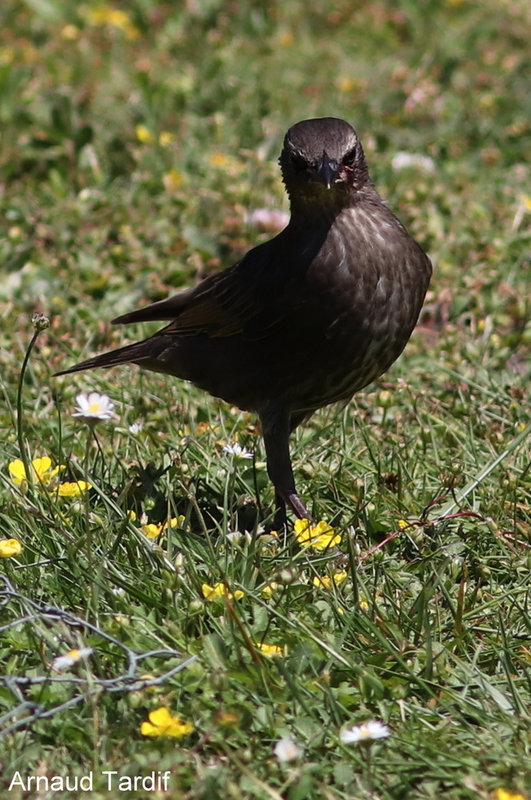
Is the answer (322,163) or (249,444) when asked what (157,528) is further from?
(322,163)

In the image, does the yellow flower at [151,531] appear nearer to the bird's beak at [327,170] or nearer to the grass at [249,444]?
the grass at [249,444]

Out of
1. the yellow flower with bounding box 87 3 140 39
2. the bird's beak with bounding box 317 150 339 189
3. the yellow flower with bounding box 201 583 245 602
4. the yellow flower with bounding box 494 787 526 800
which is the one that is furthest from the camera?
the yellow flower with bounding box 87 3 140 39

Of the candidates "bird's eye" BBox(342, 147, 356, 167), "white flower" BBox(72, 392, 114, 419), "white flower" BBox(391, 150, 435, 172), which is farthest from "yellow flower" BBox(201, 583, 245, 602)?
"white flower" BBox(391, 150, 435, 172)

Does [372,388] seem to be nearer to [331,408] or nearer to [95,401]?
[331,408]

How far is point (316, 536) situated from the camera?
3.99 meters

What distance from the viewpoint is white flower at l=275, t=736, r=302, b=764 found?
2.94 m

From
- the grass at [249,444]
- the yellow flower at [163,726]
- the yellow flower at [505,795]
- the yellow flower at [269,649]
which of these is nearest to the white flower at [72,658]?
the grass at [249,444]

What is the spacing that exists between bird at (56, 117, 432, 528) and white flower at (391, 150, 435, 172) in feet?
9.18

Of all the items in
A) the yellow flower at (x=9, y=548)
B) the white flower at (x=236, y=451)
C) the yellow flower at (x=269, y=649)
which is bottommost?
the yellow flower at (x=269, y=649)

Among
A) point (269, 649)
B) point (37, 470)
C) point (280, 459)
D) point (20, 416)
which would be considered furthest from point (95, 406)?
point (269, 649)

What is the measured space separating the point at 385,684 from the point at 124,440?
1.91m

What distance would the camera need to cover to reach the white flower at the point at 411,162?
739 centimetres

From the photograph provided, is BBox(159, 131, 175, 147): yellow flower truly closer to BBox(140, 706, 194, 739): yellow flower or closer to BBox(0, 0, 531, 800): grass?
BBox(0, 0, 531, 800): grass

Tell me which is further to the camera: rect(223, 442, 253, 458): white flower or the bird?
rect(223, 442, 253, 458): white flower
